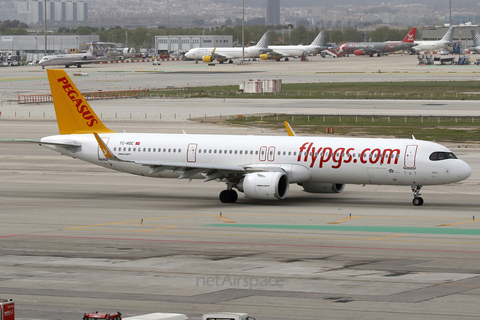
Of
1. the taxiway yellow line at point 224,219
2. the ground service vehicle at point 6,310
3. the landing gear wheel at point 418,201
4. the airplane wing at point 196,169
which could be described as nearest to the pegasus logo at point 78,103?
the airplane wing at point 196,169

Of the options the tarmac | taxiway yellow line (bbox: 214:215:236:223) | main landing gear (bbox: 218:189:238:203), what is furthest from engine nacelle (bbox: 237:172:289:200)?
taxiway yellow line (bbox: 214:215:236:223)

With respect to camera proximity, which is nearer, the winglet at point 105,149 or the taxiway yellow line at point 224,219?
the taxiway yellow line at point 224,219

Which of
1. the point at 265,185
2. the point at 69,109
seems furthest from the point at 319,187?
the point at 69,109

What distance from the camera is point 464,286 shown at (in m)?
23.2

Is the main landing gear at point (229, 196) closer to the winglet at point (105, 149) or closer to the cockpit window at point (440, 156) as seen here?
the winglet at point (105, 149)

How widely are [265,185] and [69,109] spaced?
1420 cm

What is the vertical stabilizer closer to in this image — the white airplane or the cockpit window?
the white airplane

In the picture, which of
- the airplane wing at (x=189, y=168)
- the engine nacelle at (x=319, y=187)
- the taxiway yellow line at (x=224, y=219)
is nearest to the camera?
the taxiway yellow line at (x=224, y=219)

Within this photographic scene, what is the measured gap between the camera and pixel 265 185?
130 ft

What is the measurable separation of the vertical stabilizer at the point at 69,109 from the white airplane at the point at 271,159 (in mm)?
87

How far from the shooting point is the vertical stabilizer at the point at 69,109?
4603cm

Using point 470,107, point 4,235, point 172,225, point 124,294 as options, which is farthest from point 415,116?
point 124,294

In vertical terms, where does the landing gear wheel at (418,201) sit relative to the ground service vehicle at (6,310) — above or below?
below

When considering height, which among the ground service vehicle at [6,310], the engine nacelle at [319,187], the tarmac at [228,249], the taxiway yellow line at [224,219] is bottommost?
the taxiway yellow line at [224,219]
